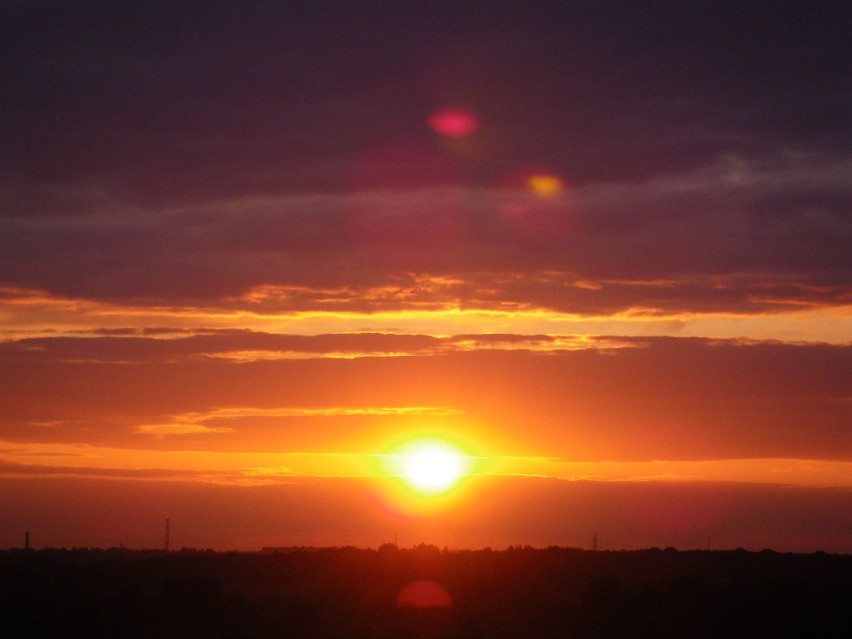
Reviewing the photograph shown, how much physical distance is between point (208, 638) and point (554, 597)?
16996 mm

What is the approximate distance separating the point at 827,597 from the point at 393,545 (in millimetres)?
36329

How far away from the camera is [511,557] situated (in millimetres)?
69000

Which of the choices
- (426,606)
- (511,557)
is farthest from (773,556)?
(426,606)

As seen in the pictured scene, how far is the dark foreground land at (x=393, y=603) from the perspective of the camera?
41.4 meters

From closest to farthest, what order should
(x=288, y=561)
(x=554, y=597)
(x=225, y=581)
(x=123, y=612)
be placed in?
1. (x=123, y=612)
2. (x=554, y=597)
3. (x=225, y=581)
4. (x=288, y=561)

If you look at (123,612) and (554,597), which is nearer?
(123,612)

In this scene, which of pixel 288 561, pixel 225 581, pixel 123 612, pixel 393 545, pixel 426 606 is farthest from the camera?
pixel 393 545

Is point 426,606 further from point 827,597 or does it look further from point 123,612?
point 827,597

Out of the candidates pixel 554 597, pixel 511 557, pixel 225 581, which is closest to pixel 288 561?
pixel 225 581

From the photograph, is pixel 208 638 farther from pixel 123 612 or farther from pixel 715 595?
pixel 715 595

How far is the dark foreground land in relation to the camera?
41.4 metres

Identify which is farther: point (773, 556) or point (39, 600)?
point (773, 556)

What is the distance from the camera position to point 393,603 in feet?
153

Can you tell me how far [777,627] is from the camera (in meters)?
43.2
